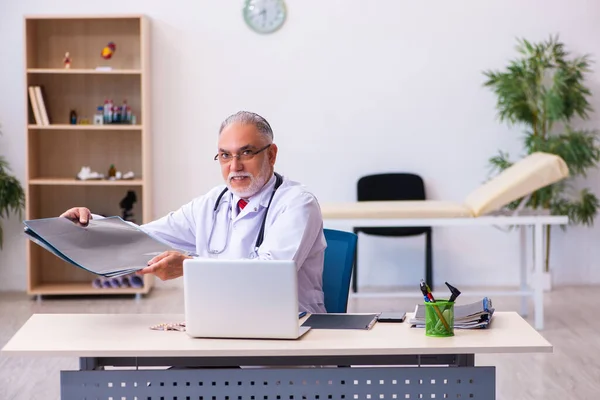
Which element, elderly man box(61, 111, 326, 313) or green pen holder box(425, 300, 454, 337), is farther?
elderly man box(61, 111, 326, 313)

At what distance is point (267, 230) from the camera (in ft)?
9.32

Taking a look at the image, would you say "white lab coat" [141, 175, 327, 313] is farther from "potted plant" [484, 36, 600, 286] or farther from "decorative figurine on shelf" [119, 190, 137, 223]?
"potted plant" [484, 36, 600, 286]

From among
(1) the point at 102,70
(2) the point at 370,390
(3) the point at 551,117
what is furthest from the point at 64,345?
(3) the point at 551,117

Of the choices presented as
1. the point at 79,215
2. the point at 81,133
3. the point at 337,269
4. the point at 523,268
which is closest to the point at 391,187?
the point at 523,268

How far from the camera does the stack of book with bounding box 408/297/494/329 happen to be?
2445mm

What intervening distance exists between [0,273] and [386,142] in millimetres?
2957

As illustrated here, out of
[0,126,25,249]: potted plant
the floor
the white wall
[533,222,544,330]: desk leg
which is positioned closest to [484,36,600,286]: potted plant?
the white wall

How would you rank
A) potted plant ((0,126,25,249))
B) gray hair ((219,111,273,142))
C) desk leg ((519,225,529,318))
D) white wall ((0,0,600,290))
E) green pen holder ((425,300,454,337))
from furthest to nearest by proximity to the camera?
white wall ((0,0,600,290))
potted plant ((0,126,25,249))
desk leg ((519,225,529,318))
gray hair ((219,111,273,142))
green pen holder ((425,300,454,337))

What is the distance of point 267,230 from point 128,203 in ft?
11.8

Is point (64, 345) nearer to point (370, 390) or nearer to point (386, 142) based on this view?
point (370, 390)

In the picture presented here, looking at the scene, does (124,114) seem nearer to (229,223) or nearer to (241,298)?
(229,223)

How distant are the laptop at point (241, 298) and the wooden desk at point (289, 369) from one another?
30 mm

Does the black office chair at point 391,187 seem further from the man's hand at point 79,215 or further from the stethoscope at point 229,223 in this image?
the man's hand at point 79,215

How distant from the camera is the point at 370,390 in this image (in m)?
2.32
